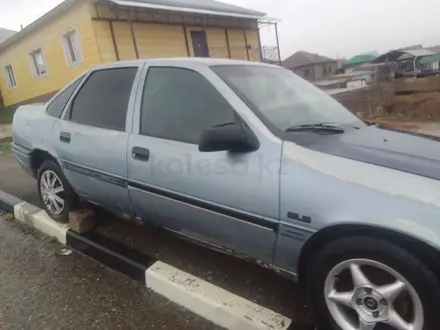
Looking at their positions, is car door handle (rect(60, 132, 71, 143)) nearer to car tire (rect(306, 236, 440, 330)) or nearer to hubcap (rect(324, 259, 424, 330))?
car tire (rect(306, 236, 440, 330))

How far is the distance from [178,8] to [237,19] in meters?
4.30

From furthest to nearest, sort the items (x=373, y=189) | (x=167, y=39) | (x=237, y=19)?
(x=237, y=19), (x=167, y=39), (x=373, y=189)

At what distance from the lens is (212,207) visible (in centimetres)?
223

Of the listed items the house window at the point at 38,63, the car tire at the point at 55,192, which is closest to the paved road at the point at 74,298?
the car tire at the point at 55,192

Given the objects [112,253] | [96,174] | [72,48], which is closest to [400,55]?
[72,48]

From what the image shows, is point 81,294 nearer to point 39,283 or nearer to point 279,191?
point 39,283

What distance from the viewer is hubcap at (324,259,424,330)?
66.5 inches

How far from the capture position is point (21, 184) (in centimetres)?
510

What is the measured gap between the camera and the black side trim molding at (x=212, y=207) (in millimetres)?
2018

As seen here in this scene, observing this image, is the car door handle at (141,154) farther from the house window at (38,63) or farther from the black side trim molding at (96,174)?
the house window at (38,63)

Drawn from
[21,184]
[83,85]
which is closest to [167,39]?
[21,184]

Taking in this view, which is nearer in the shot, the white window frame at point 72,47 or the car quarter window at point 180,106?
the car quarter window at point 180,106

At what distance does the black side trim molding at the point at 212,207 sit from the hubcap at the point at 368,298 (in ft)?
1.37

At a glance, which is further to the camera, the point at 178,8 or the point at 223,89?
the point at 178,8
